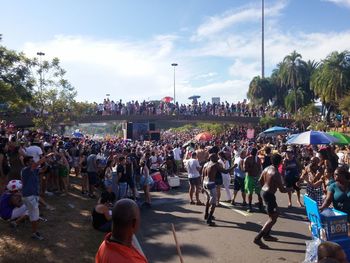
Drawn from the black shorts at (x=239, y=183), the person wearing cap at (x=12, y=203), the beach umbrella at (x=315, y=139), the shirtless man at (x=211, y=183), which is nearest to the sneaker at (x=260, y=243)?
the shirtless man at (x=211, y=183)

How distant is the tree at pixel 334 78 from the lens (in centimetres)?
3975

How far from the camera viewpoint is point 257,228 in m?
9.27

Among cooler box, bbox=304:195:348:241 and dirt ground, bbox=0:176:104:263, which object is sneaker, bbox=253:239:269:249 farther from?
dirt ground, bbox=0:176:104:263

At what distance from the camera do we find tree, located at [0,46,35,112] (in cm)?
2094

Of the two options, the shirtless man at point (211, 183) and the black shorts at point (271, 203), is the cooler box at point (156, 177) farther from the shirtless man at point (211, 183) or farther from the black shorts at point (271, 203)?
the black shorts at point (271, 203)

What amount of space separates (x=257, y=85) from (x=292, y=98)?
9251 mm

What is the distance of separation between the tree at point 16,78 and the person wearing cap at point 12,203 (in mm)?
12516

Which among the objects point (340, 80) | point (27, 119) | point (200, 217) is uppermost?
point (340, 80)

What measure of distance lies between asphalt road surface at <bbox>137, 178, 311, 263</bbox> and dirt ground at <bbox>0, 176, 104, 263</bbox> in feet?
3.97

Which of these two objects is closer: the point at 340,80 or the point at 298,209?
the point at 298,209

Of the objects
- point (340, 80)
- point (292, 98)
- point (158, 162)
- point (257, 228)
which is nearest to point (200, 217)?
point (257, 228)

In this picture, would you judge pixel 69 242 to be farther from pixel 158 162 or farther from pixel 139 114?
pixel 139 114

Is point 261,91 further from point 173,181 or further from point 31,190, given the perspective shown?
point 31,190

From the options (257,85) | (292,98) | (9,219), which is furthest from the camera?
(257,85)
